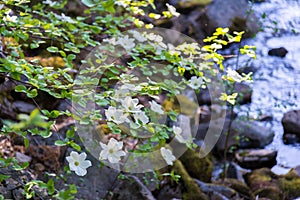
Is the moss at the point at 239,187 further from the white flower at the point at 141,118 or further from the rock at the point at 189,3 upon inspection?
the rock at the point at 189,3

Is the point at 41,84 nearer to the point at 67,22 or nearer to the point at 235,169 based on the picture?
the point at 67,22

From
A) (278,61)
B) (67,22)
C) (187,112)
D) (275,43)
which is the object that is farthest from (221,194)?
(275,43)

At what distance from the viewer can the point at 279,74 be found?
4.91m

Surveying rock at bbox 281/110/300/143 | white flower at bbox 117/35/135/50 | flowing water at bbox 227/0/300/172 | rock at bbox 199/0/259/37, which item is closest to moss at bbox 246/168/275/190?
flowing water at bbox 227/0/300/172

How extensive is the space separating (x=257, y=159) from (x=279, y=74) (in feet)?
5.51

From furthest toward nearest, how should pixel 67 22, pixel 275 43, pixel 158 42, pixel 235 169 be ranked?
pixel 275 43 → pixel 235 169 → pixel 67 22 → pixel 158 42

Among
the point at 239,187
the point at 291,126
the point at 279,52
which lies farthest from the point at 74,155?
the point at 279,52

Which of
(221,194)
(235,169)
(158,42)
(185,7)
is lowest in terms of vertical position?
(235,169)

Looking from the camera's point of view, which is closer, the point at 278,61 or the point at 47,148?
the point at 47,148

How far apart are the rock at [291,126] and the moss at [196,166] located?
1.32 metres

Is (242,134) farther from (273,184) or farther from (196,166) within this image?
(196,166)

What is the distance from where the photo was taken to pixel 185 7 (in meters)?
5.81

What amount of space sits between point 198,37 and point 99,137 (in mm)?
3251

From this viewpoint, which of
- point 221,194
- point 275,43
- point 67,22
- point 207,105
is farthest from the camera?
point 275,43
